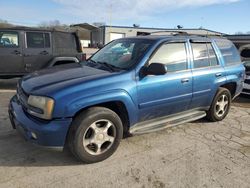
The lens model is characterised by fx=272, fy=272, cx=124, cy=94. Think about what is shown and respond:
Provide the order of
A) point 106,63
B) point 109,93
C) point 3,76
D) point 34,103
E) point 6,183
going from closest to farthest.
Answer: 1. point 6,183
2. point 34,103
3. point 109,93
4. point 106,63
5. point 3,76

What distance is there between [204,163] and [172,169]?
526 mm

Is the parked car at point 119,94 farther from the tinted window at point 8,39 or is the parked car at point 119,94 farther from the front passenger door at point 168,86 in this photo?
the tinted window at point 8,39

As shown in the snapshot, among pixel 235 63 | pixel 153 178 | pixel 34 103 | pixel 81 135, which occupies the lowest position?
Answer: pixel 153 178

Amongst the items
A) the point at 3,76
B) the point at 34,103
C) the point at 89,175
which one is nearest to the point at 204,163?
the point at 89,175

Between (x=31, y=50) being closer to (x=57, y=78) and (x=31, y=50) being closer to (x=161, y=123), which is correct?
(x=57, y=78)

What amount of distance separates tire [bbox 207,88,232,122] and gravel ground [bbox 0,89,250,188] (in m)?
0.65

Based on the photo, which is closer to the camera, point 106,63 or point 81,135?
point 81,135

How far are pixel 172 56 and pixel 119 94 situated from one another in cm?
133

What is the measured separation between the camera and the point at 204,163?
3.81m

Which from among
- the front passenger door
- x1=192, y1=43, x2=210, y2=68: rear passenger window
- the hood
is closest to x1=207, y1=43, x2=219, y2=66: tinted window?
x1=192, y1=43, x2=210, y2=68: rear passenger window

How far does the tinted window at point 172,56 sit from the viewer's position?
4301mm

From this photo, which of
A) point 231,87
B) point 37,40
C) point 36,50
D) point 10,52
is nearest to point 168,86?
point 231,87

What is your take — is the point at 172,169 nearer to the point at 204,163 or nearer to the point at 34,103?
the point at 204,163

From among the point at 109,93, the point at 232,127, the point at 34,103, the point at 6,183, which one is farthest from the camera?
the point at 232,127
